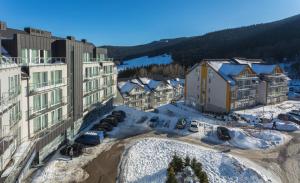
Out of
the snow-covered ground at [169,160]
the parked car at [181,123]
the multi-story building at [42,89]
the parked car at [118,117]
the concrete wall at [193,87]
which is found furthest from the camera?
the concrete wall at [193,87]

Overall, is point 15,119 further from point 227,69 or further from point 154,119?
point 227,69

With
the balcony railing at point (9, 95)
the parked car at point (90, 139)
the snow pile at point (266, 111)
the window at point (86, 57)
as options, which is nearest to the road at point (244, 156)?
the parked car at point (90, 139)

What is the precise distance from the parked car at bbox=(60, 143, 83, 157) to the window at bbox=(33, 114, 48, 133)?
3827 millimetres

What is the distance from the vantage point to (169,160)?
32625 millimetres

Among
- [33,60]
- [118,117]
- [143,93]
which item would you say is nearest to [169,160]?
[33,60]

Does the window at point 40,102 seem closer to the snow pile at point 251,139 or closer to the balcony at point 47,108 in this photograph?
the balcony at point 47,108

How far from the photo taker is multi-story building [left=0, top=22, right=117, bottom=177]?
23.1 meters

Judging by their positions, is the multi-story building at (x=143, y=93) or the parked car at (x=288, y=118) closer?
the parked car at (x=288, y=118)

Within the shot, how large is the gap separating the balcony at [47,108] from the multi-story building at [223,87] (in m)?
39.2

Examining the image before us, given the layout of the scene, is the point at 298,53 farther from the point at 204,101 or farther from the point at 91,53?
the point at 91,53

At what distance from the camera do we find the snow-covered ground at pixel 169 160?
28703 millimetres

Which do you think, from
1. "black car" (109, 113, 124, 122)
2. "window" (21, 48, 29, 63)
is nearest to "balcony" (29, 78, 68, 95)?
"window" (21, 48, 29, 63)

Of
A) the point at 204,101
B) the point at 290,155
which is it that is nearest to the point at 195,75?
the point at 204,101

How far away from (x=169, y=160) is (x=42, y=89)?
16335 millimetres
